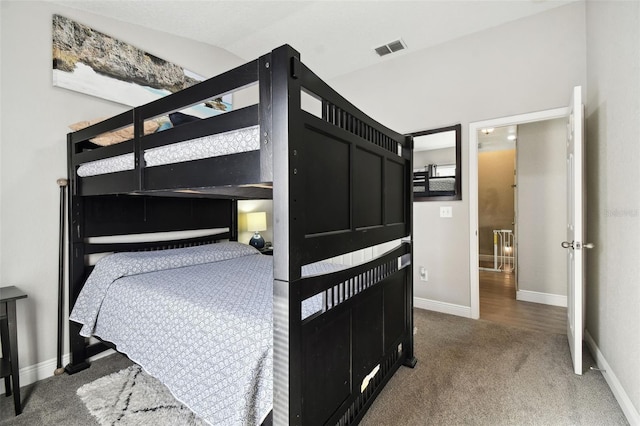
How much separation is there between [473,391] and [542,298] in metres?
2.43

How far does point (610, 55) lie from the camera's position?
6.45ft

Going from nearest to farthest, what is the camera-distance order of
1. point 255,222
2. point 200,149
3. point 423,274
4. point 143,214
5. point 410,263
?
point 200,149 → point 410,263 → point 143,214 → point 423,274 → point 255,222

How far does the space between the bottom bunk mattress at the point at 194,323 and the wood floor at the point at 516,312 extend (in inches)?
→ 85.6

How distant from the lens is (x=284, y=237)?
100cm

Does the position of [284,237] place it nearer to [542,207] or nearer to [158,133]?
[158,133]

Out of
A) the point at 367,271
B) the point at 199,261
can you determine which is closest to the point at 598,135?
the point at 367,271

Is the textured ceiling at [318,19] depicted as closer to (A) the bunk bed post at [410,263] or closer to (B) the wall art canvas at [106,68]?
(B) the wall art canvas at [106,68]

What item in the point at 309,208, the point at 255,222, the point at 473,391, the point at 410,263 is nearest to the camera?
the point at 309,208

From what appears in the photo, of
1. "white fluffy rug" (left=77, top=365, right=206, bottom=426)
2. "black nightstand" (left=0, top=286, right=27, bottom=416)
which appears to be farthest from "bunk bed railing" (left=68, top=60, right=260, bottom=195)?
"white fluffy rug" (left=77, top=365, right=206, bottom=426)

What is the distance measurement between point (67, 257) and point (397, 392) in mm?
2467

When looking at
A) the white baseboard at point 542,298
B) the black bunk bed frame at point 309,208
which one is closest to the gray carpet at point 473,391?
the black bunk bed frame at point 309,208

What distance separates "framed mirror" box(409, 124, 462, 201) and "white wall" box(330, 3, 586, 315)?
0.07 metres

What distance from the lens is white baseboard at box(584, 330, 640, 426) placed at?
1.53m

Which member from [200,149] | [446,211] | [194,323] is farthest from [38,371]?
[446,211]
